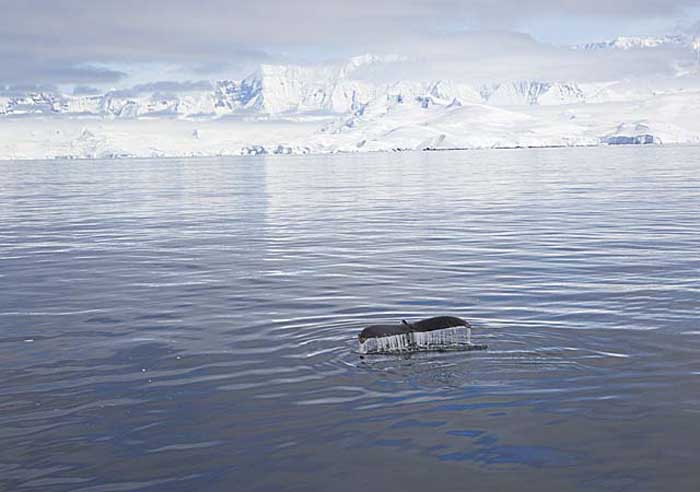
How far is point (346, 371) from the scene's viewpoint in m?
16.5

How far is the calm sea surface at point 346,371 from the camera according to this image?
11844 millimetres

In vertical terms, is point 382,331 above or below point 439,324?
below

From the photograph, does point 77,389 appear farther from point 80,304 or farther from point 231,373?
point 80,304

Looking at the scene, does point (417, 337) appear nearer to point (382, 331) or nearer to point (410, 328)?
point (410, 328)

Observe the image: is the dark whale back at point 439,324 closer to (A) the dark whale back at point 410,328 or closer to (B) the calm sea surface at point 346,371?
(A) the dark whale back at point 410,328

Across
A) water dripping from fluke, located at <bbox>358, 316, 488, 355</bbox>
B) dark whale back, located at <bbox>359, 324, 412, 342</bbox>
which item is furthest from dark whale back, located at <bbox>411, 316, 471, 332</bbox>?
dark whale back, located at <bbox>359, 324, 412, 342</bbox>

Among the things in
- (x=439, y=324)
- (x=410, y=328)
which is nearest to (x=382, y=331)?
(x=410, y=328)

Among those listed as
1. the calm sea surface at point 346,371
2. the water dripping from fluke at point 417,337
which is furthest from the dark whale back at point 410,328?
the calm sea surface at point 346,371

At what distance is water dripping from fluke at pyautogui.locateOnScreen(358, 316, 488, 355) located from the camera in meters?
17.4

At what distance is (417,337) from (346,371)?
1.92 meters

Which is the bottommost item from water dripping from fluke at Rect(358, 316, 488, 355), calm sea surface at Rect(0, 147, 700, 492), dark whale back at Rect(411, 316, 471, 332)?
calm sea surface at Rect(0, 147, 700, 492)

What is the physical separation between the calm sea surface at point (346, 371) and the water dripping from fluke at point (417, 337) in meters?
0.40

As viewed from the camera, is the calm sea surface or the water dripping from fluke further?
the water dripping from fluke

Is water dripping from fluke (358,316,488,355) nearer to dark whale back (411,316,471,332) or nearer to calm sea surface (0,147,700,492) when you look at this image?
dark whale back (411,316,471,332)
